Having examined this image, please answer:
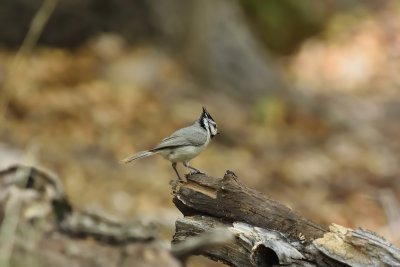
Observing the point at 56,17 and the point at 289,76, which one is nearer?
the point at 56,17

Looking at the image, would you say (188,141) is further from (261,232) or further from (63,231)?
(63,231)

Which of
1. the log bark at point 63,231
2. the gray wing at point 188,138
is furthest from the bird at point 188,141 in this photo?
the log bark at point 63,231

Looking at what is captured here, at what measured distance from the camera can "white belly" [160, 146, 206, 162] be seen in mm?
3652

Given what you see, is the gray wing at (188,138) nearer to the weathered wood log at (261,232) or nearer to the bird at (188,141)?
the bird at (188,141)

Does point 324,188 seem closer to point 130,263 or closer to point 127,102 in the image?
point 127,102

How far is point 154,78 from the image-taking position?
907 centimetres

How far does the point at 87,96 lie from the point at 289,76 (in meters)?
3.61

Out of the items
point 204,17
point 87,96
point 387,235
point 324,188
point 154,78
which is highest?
point 204,17

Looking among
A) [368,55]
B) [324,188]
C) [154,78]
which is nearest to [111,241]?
[324,188]

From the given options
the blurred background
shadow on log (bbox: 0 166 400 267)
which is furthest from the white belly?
the blurred background

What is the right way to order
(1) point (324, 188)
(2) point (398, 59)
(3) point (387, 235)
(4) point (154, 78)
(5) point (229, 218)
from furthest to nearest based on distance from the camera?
1. (2) point (398, 59)
2. (4) point (154, 78)
3. (1) point (324, 188)
4. (3) point (387, 235)
5. (5) point (229, 218)

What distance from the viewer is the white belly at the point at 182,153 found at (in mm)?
3652

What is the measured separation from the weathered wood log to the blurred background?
3.09 metres

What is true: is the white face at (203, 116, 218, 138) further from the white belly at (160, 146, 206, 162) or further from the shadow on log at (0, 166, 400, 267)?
the shadow on log at (0, 166, 400, 267)
